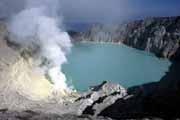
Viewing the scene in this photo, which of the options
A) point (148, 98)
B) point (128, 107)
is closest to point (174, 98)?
point (148, 98)

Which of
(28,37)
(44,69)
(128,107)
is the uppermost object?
(28,37)

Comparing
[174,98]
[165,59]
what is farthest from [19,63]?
[165,59]

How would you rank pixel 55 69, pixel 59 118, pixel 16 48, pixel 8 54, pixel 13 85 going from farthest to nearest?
pixel 55 69 → pixel 16 48 → pixel 8 54 → pixel 13 85 → pixel 59 118

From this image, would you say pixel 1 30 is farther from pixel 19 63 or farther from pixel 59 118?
pixel 59 118

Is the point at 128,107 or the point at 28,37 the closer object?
the point at 128,107

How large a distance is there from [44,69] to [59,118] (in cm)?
5931

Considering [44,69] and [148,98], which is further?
[44,69]

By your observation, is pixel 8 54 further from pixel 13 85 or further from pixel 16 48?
pixel 13 85

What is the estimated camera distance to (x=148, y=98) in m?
35.2

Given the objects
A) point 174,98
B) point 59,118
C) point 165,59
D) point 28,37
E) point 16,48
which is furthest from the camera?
point 165,59

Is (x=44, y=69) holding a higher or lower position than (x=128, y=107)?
higher

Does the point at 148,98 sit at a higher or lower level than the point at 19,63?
lower

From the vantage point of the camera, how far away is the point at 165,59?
196 meters

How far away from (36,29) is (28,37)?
4217 millimetres
